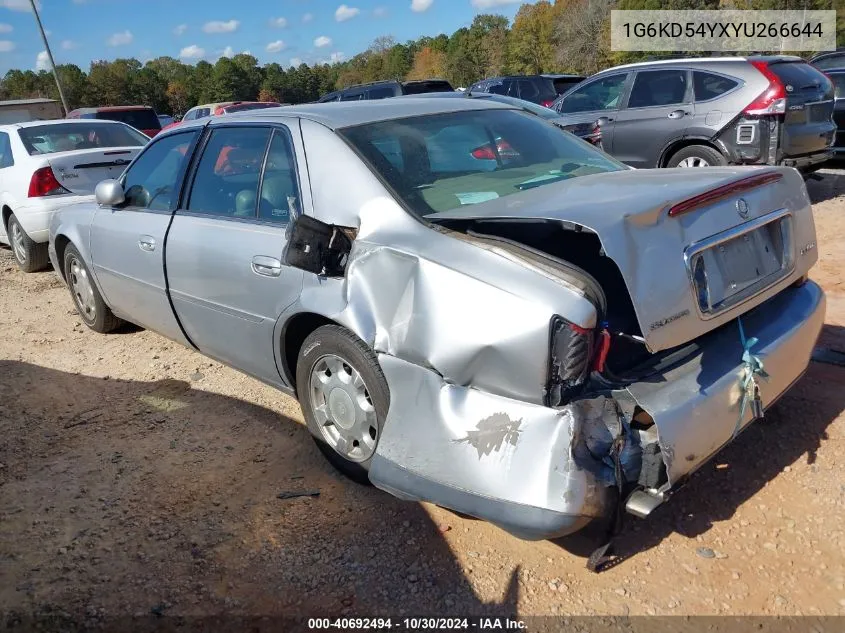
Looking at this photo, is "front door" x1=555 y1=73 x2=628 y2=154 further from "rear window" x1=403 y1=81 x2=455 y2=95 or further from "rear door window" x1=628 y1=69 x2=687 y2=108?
"rear window" x1=403 y1=81 x2=455 y2=95

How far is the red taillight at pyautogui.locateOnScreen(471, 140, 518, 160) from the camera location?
10.8 feet

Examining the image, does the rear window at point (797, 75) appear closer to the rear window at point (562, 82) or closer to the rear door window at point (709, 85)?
the rear door window at point (709, 85)

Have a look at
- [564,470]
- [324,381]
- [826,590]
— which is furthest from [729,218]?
[324,381]

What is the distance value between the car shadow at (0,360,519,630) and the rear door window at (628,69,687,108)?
6.56 metres

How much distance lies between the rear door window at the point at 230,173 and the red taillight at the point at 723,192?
6.52 feet

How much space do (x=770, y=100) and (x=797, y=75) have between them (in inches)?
25.1

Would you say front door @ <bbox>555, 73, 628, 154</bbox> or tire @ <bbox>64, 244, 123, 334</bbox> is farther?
front door @ <bbox>555, 73, 628, 154</bbox>

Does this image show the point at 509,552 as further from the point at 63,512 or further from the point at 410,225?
the point at 63,512

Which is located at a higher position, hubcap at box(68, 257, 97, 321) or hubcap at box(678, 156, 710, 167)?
hubcap at box(68, 257, 97, 321)

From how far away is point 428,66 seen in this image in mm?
79812

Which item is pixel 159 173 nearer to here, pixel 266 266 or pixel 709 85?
pixel 266 266

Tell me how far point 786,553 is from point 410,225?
186 cm

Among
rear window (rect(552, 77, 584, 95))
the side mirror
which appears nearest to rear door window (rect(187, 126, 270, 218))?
the side mirror

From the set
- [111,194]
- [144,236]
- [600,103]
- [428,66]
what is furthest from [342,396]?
[428,66]
